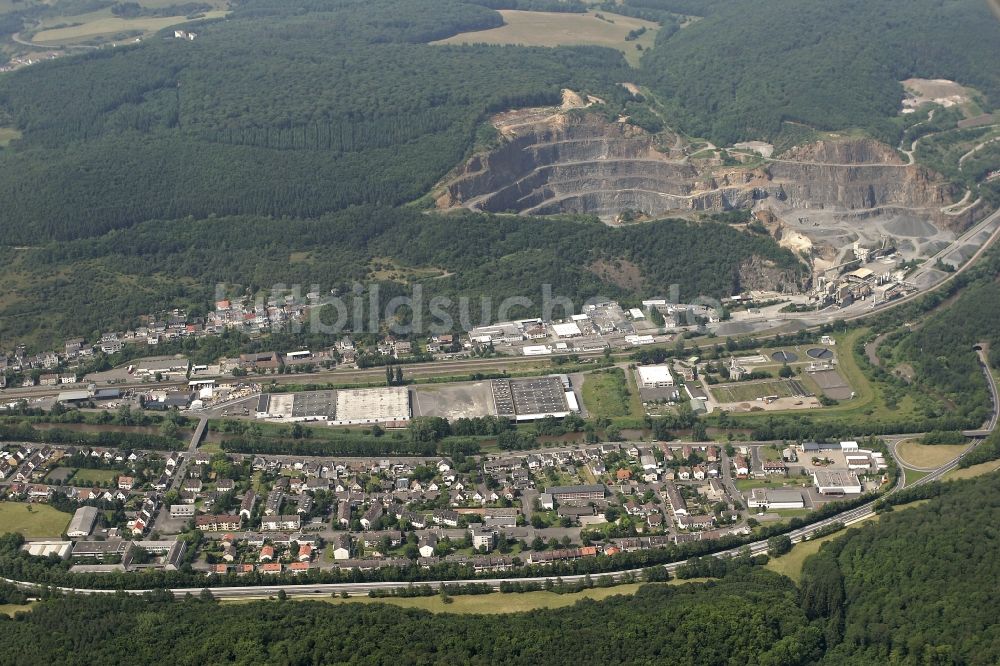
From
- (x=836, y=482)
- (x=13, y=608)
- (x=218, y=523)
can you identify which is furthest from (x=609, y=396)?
(x=13, y=608)

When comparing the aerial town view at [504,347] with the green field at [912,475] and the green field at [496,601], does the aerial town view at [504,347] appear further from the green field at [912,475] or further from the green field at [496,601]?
the green field at [496,601]

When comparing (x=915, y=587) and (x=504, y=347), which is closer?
(x=915, y=587)

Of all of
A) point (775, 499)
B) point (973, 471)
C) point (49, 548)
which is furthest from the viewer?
point (973, 471)

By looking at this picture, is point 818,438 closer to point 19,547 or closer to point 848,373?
point 848,373

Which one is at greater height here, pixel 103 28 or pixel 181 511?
pixel 103 28

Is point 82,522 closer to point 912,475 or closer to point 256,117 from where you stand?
point 912,475

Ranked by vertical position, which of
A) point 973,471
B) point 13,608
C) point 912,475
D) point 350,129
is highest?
point 350,129

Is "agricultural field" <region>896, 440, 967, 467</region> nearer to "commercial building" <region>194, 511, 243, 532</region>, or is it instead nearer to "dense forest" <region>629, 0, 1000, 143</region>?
"commercial building" <region>194, 511, 243, 532</region>

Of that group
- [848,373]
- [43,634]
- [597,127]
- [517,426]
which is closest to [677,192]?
[597,127]
